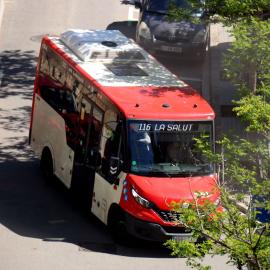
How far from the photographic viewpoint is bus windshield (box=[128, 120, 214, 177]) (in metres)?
13.8

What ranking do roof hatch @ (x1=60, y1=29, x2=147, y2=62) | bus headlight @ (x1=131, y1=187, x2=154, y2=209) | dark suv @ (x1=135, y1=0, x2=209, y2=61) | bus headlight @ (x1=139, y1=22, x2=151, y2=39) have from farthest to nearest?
bus headlight @ (x1=139, y1=22, x2=151, y2=39)
dark suv @ (x1=135, y1=0, x2=209, y2=61)
roof hatch @ (x1=60, y1=29, x2=147, y2=62)
bus headlight @ (x1=131, y1=187, x2=154, y2=209)

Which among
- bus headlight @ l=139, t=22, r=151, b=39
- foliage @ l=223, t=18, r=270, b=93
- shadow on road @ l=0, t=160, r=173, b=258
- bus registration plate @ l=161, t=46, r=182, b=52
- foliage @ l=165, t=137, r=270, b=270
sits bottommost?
shadow on road @ l=0, t=160, r=173, b=258

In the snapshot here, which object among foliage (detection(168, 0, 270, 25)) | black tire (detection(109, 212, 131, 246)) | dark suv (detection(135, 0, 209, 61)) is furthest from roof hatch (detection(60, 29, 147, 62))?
dark suv (detection(135, 0, 209, 61))

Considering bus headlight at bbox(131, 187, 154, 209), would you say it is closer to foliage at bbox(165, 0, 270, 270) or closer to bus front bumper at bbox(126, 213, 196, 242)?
bus front bumper at bbox(126, 213, 196, 242)

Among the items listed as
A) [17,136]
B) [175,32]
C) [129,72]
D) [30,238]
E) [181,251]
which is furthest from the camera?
[175,32]

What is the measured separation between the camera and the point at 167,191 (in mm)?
13609

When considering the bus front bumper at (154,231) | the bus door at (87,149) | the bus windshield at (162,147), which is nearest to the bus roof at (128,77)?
the bus windshield at (162,147)

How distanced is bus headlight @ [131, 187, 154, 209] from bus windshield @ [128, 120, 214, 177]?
1.27 ft

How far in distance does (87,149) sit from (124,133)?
1.79 meters

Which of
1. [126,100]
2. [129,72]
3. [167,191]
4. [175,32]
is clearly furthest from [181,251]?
[175,32]

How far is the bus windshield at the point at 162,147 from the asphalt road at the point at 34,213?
1.70 metres

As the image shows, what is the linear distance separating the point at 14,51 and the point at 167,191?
13641mm

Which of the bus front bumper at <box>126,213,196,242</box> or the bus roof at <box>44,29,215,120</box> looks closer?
the bus front bumper at <box>126,213,196,242</box>

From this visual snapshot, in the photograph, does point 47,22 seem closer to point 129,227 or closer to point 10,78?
point 10,78
